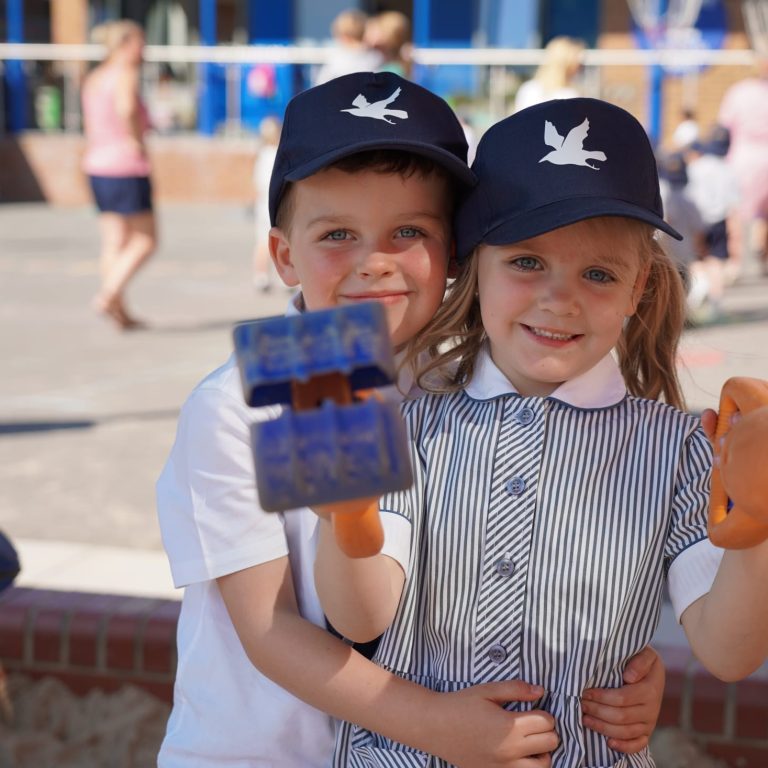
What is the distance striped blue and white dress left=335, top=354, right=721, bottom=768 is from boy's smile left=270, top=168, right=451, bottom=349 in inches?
8.6

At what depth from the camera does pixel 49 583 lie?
3.59 metres

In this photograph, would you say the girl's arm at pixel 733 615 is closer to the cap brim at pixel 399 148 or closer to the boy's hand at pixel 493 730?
the boy's hand at pixel 493 730

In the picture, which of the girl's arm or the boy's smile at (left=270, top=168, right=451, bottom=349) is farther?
the boy's smile at (left=270, top=168, right=451, bottom=349)

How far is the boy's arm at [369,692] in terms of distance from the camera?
66.2 inches

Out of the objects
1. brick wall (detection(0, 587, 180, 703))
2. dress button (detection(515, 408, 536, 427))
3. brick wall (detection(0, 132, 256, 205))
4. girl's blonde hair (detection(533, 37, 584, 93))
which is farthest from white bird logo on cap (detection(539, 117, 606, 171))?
brick wall (detection(0, 132, 256, 205))

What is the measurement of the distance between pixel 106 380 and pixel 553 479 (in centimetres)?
532

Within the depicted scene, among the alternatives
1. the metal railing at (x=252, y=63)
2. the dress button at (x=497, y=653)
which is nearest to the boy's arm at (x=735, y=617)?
the dress button at (x=497, y=653)

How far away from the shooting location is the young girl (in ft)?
5.63

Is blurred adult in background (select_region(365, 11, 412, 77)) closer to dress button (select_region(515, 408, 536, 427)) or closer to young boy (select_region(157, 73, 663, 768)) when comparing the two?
young boy (select_region(157, 73, 663, 768))

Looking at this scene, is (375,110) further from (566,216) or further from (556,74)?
(556,74)

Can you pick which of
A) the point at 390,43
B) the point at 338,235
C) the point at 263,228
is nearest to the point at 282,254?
the point at 338,235

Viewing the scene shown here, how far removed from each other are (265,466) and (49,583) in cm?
262

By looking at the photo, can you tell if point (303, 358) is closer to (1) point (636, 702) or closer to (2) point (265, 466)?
(2) point (265, 466)

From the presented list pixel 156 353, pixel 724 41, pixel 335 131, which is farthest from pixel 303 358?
pixel 724 41
